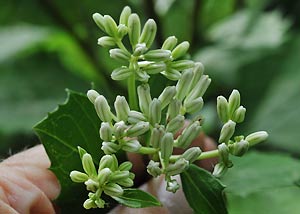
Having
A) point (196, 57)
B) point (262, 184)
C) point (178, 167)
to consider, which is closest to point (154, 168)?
point (178, 167)

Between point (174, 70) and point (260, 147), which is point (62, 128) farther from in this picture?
point (260, 147)

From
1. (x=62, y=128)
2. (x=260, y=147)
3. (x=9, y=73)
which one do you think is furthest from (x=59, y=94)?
(x=62, y=128)

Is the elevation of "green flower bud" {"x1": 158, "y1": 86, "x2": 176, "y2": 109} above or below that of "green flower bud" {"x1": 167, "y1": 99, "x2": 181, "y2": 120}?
above

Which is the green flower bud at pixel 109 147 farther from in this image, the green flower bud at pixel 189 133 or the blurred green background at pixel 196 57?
the blurred green background at pixel 196 57

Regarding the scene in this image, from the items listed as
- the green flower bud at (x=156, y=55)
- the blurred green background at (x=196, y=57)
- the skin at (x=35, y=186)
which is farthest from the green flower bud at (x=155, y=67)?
the blurred green background at (x=196, y=57)

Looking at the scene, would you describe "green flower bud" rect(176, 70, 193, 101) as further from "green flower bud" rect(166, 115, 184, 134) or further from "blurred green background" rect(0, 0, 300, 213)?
"blurred green background" rect(0, 0, 300, 213)

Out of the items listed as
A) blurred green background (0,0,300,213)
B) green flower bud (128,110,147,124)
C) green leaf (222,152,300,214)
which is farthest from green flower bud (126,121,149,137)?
blurred green background (0,0,300,213)

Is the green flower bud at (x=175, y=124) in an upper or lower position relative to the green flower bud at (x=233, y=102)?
upper
